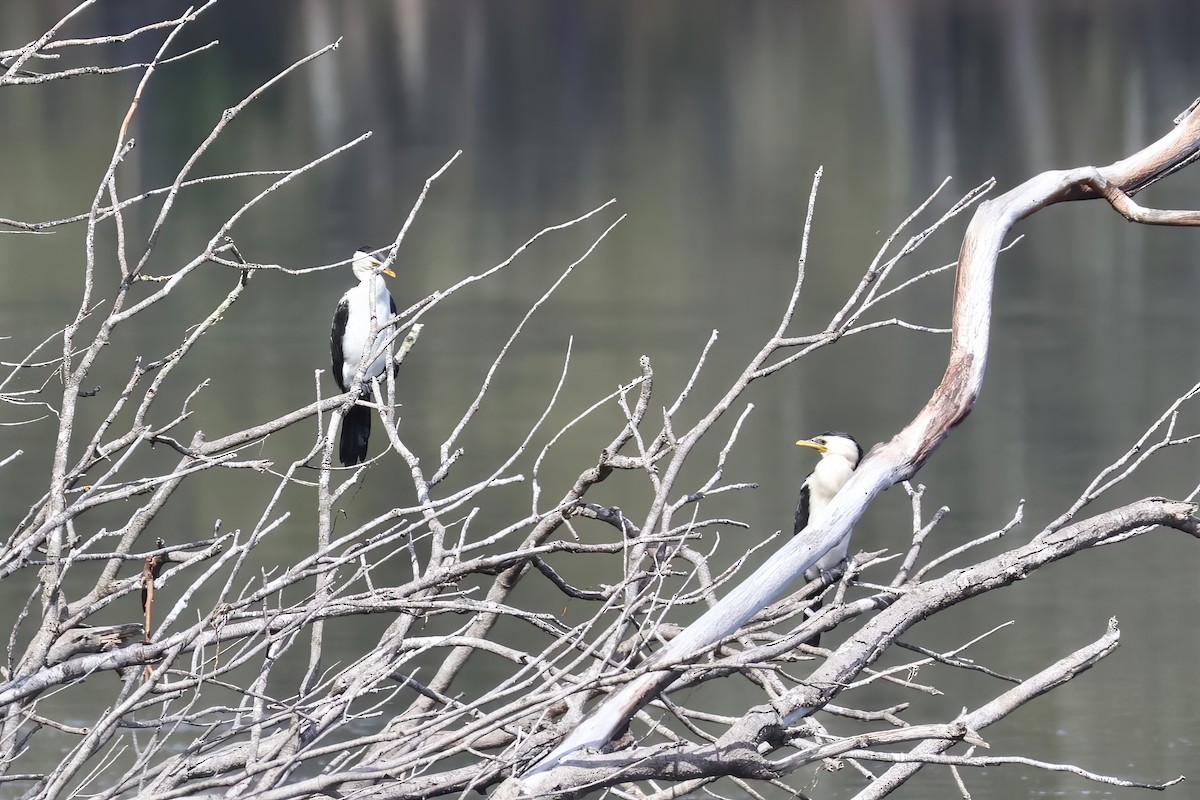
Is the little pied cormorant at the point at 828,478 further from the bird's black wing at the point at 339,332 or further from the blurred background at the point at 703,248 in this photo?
the bird's black wing at the point at 339,332

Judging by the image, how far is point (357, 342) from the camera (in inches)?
200

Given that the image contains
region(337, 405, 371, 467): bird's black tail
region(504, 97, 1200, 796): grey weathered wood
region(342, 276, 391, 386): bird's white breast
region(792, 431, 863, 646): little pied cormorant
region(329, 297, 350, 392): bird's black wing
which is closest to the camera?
region(504, 97, 1200, 796): grey weathered wood

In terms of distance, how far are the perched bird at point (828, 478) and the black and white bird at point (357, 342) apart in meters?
1.16

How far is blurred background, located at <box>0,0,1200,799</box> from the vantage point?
7020 mm

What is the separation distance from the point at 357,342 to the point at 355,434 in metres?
0.58

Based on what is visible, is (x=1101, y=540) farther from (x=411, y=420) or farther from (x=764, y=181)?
(x=764, y=181)

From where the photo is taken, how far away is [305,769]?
15.1ft

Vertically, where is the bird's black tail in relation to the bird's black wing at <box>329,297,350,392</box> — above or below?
below

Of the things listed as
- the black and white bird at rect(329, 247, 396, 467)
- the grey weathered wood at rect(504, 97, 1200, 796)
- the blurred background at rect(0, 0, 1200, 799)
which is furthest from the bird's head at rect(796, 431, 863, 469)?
the grey weathered wood at rect(504, 97, 1200, 796)

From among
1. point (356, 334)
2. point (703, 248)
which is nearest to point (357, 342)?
point (356, 334)

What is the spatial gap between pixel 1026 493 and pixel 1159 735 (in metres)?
2.88

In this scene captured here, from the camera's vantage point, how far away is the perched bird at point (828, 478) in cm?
390

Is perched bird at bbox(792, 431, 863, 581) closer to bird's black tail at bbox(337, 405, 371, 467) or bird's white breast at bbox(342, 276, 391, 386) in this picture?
bird's black tail at bbox(337, 405, 371, 467)

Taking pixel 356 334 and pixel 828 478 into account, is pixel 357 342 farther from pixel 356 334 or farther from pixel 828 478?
pixel 828 478
